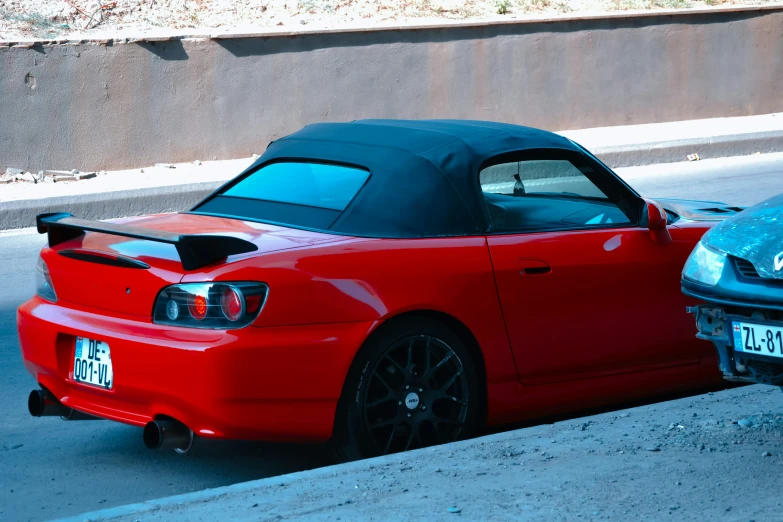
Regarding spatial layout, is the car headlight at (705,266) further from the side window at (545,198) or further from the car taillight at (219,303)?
the car taillight at (219,303)

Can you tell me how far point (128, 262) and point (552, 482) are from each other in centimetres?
174

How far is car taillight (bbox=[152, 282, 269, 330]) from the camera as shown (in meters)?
4.11

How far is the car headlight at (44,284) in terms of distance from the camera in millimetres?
4730

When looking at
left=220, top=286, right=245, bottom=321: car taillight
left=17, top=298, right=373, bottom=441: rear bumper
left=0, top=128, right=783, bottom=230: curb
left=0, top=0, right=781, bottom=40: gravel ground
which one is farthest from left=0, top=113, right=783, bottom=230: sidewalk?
left=220, top=286, right=245, bottom=321: car taillight

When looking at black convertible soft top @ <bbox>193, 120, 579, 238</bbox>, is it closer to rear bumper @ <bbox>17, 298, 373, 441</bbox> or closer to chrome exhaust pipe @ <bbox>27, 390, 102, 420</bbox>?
rear bumper @ <bbox>17, 298, 373, 441</bbox>

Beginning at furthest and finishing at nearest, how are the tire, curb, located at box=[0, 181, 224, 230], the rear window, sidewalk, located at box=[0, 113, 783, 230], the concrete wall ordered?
1. the concrete wall
2. sidewalk, located at box=[0, 113, 783, 230]
3. curb, located at box=[0, 181, 224, 230]
4. the rear window
5. the tire

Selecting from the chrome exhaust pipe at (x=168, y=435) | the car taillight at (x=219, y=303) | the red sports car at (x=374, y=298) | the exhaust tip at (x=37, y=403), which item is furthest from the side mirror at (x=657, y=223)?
the exhaust tip at (x=37, y=403)

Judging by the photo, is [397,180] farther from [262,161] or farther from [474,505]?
[474,505]

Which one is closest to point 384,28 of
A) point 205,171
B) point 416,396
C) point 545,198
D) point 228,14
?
point 228,14

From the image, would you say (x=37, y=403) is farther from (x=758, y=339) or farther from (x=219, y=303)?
(x=758, y=339)

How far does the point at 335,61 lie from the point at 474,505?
39.8ft

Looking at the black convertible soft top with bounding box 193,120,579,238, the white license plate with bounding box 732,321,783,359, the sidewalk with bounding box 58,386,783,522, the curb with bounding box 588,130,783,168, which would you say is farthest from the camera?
the curb with bounding box 588,130,783,168

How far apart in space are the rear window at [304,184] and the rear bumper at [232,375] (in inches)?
30.9

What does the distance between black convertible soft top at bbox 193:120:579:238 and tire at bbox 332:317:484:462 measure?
44cm
